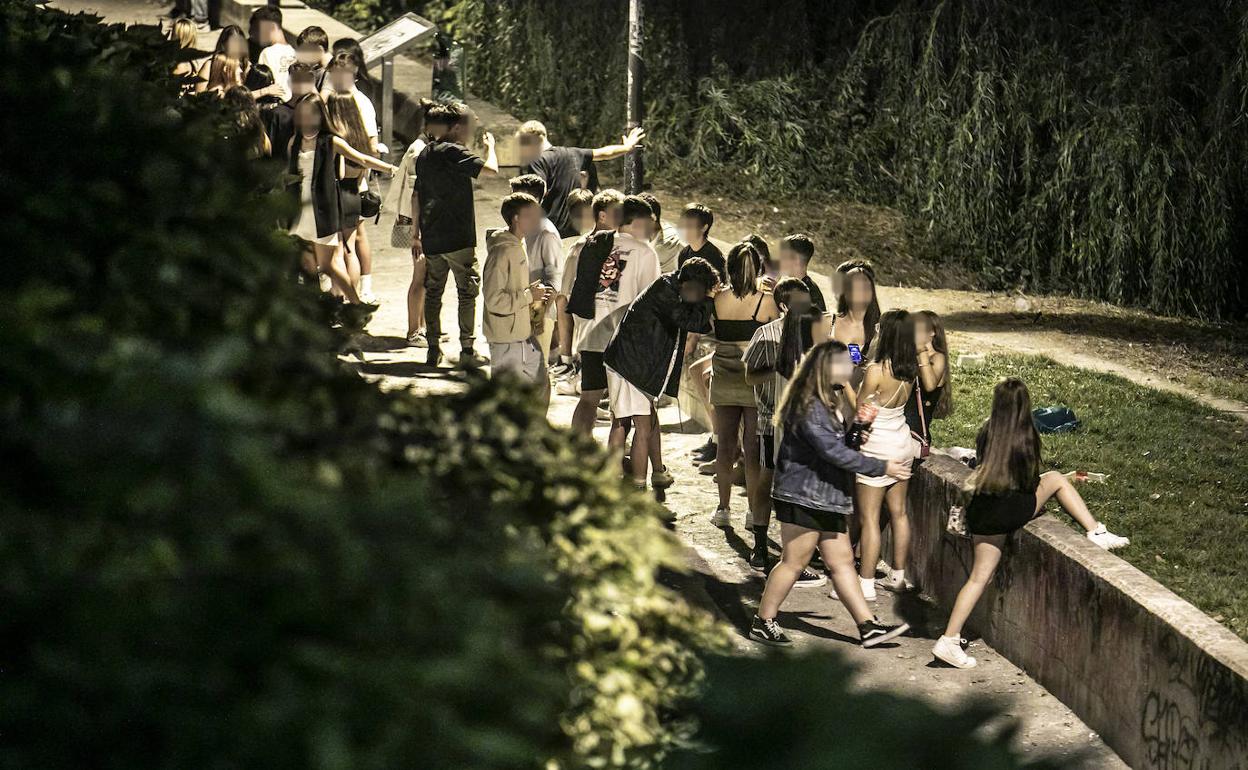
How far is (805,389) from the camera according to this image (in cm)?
791

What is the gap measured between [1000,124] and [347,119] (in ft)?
26.4

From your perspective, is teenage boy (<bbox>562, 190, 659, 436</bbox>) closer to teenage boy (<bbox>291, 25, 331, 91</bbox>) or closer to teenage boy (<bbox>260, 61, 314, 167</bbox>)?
teenage boy (<bbox>260, 61, 314, 167</bbox>)

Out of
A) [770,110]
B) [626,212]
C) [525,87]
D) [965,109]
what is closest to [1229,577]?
[626,212]

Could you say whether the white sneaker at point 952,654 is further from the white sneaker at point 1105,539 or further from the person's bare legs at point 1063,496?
the white sneaker at point 1105,539

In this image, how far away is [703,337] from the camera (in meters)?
11.2

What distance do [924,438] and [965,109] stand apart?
928 centimetres

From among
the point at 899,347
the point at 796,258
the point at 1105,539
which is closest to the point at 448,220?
the point at 796,258

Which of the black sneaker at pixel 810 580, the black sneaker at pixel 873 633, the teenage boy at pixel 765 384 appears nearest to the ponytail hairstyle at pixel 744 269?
the teenage boy at pixel 765 384

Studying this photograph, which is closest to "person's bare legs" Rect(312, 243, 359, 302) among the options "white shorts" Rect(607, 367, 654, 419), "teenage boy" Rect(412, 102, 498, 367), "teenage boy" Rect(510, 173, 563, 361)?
"teenage boy" Rect(412, 102, 498, 367)

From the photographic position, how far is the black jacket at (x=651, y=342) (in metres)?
9.29

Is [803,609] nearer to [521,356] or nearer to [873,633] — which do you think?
[873,633]

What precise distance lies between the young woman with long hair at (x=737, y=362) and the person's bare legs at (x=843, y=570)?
1.14 metres

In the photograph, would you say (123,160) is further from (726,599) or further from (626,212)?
(626,212)

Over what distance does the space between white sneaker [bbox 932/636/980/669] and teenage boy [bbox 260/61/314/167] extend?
18.5 feet
